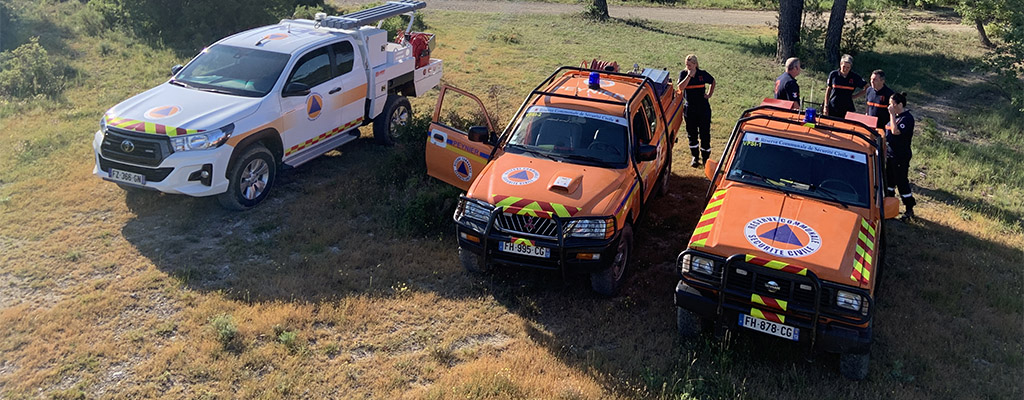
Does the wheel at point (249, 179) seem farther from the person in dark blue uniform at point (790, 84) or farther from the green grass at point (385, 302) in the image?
the person in dark blue uniform at point (790, 84)

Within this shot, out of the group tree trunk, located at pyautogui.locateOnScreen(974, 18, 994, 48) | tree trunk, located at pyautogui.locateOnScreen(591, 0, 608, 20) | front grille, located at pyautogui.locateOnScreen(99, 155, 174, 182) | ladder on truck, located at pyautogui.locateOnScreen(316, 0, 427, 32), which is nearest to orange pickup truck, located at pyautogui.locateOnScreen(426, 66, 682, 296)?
ladder on truck, located at pyautogui.locateOnScreen(316, 0, 427, 32)

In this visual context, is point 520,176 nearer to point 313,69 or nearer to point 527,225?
point 527,225

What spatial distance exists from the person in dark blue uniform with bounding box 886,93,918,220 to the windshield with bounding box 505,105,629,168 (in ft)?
11.7

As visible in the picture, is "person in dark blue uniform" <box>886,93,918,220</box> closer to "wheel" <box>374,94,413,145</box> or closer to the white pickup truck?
"wheel" <box>374,94,413,145</box>

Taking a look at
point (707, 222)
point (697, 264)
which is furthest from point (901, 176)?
point (697, 264)

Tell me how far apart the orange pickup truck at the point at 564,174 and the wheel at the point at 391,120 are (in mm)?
2373

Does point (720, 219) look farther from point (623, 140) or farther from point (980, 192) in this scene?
point (980, 192)

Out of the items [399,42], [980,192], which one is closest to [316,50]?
[399,42]

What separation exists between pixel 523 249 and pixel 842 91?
223 inches

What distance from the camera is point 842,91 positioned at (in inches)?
366

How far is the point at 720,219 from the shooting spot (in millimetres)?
5969

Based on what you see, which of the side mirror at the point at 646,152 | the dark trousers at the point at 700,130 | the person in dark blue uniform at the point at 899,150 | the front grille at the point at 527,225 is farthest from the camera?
the dark trousers at the point at 700,130

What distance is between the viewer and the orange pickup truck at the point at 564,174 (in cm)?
→ 627

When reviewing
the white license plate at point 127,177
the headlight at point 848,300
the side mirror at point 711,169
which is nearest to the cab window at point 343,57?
the white license plate at point 127,177
